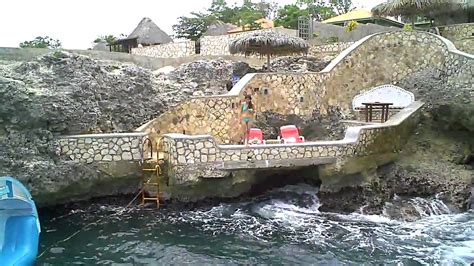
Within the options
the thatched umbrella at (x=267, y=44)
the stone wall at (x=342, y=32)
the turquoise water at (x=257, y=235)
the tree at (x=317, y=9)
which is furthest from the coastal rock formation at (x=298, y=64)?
the tree at (x=317, y=9)

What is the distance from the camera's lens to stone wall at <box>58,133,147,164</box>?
12.4m

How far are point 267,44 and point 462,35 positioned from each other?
349 inches

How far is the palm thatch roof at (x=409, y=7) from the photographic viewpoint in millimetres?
18188

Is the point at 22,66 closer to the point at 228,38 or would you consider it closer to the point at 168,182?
the point at 168,182

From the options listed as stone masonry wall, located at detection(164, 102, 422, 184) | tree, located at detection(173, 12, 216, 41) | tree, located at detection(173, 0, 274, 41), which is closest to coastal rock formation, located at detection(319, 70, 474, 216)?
stone masonry wall, located at detection(164, 102, 422, 184)

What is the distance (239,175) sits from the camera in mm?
12664

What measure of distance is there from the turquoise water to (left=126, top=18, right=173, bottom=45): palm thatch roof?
17.3 m

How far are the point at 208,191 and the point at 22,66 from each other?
684 cm

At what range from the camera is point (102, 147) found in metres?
12.5

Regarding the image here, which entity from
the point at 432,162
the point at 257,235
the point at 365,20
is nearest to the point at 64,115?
the point at 257,235

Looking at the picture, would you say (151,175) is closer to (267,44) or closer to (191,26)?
(267,44)

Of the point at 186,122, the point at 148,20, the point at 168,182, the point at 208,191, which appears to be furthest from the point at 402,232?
the point at 148,20

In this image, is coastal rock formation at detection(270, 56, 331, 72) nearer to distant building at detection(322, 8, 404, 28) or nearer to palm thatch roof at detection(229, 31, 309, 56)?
palm thatch roof at detection(229, 31, 309, 56)

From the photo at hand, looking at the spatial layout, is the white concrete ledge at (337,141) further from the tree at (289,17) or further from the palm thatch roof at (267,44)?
the tree at (289,17)
